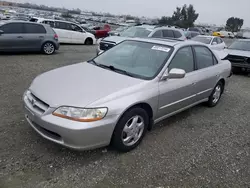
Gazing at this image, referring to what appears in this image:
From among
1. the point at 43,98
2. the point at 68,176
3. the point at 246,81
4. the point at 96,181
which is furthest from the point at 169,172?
the point at 246,81

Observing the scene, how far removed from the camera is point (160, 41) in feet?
13.5

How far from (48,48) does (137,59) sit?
319 inches

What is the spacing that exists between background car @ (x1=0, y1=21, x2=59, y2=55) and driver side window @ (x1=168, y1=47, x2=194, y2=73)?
8050 mm

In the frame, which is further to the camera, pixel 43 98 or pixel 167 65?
pixel 167 65

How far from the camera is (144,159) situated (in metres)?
3.13

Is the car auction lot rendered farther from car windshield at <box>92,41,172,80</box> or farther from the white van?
the white van

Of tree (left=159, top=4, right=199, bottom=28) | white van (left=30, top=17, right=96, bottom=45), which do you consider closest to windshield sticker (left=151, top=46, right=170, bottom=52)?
white van (left=30, top=17, right=96, bottom=45)

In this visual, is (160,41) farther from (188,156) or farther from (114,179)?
(114,179)

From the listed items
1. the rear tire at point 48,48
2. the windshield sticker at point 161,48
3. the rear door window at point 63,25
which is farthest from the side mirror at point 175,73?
the rear door window at point 63,25

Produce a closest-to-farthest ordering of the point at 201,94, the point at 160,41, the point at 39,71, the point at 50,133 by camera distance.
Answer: the point at 50,133, the point at 160,41, the point at 201,94, the point at 39,71

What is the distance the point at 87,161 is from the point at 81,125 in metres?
0.64

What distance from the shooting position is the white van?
46.5 feet

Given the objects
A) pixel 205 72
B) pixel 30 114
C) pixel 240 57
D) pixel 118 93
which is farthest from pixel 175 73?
pixel 240 57

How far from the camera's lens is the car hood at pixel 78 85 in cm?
280
